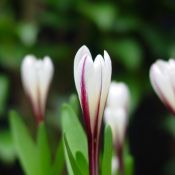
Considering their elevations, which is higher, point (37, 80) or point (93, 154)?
point (37, 80)

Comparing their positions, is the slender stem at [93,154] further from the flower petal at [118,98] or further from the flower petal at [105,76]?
the flower petal at [118,98]

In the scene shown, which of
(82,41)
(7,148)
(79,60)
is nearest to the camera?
(79,60)

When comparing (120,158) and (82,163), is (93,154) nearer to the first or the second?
(82,163)

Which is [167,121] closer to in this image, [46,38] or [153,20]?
[153,20]

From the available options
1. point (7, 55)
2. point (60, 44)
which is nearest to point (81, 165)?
point (7, 55)

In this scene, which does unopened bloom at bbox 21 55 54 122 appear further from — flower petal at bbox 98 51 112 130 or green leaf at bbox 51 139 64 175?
flower petal at bbox 98 51 112 130

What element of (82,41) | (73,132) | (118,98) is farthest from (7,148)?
(73,132)
